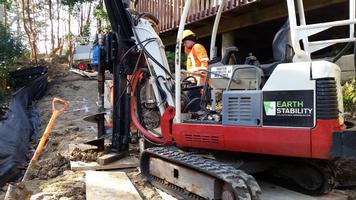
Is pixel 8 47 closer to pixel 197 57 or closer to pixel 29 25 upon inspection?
pixel 29 25

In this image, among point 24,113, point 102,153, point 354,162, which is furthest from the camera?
point 24,113

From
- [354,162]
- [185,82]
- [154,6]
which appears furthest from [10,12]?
[354,162]

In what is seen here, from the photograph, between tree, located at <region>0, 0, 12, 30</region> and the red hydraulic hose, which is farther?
tree, located at <region>0, 0, 12, 30</region>

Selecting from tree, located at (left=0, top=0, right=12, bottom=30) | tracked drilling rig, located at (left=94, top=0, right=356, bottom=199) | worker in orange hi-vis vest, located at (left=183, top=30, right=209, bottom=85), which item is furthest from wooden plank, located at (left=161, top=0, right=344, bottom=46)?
tree, located at (left=0, top=0, right=12, bottom=30)

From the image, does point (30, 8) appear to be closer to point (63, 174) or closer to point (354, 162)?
point (63, 174)

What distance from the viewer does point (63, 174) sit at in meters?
5.23

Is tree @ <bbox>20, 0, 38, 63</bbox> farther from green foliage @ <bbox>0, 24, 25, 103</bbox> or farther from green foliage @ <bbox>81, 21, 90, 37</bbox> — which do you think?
green foliage @ <bbox>0, 24, 25, 103</bbox>

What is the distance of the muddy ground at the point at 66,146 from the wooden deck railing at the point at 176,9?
2899 mm

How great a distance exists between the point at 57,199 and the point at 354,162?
11.0ft

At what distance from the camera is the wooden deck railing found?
839 cm

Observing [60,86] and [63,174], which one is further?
[60,86]

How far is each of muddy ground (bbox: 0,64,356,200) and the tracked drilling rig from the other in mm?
468

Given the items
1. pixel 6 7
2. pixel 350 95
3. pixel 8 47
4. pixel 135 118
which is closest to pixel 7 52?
pixel 8 47

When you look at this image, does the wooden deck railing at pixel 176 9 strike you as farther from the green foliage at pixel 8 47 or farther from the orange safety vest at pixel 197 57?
the green foliage at pixel 8 47
